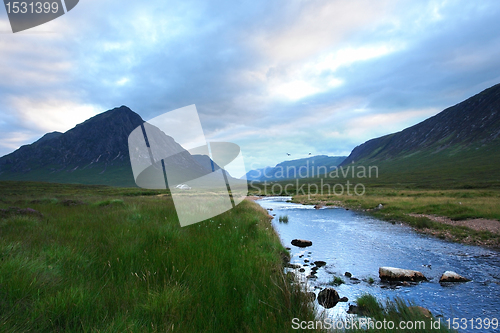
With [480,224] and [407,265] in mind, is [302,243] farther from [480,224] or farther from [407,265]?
[480,224]

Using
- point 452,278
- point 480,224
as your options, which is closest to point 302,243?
point 452,278

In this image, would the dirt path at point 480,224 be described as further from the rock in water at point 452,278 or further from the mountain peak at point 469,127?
the mountain peak at point 469,127

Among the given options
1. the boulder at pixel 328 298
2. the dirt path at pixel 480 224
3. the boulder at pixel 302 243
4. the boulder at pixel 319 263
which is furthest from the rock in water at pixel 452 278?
the dirt path at pixel 480 224

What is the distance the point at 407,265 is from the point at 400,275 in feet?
6.60

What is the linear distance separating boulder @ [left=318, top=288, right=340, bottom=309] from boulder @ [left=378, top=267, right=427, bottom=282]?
3.14 metres

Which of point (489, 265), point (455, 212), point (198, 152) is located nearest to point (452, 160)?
point (455, 212)

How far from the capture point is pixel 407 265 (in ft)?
33.7

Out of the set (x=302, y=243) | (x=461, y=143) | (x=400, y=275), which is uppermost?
(x=461, y=143)

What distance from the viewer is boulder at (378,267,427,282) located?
8695mm

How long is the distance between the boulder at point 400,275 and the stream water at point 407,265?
297mm

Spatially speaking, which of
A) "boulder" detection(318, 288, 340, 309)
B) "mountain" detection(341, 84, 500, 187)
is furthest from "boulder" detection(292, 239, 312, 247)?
"mountain" detection(341, 84, 500, 187)

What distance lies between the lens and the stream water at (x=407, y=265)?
685 centimetres

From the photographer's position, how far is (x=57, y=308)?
270 cm

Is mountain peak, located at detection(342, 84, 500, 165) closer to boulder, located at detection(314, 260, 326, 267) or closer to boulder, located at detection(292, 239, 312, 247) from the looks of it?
boulder, located at detection(292, 239, 312, 247)
